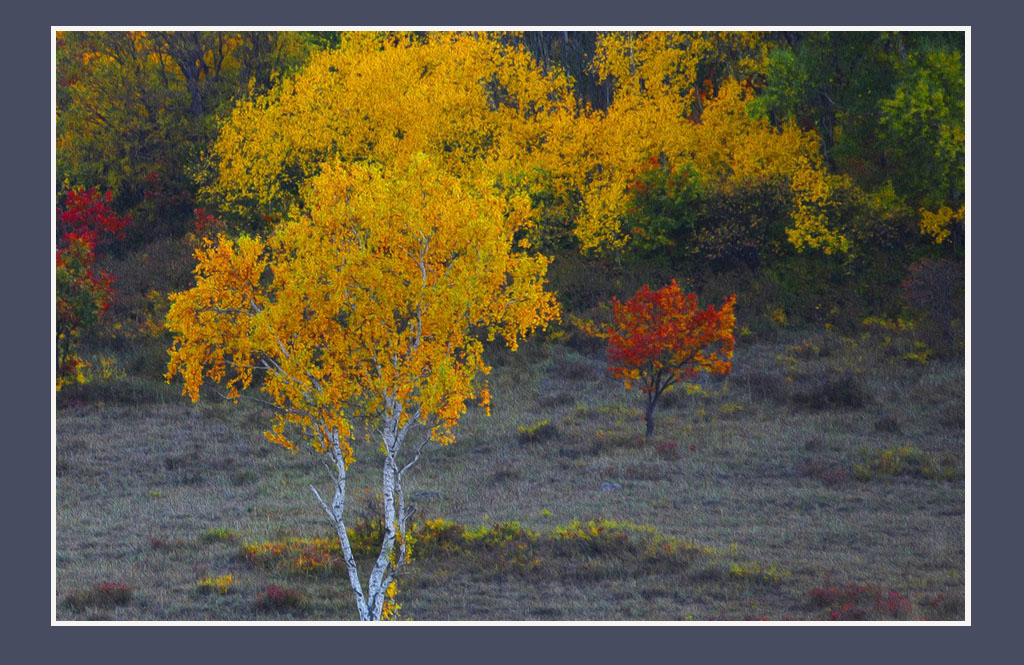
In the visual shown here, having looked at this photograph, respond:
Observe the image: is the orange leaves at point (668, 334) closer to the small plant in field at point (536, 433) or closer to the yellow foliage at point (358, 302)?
the small plant in field at point (536, 433)

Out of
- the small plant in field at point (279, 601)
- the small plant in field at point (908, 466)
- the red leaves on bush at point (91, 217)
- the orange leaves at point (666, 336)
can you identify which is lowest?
the small plant in field at point (279, 601)

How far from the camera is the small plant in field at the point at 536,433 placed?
27.2 metres

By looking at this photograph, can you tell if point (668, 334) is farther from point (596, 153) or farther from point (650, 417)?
point (596, 153)

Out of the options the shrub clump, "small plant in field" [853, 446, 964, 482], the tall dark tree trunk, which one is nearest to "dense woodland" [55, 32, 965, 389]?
the shrub clump

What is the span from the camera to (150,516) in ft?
73.2

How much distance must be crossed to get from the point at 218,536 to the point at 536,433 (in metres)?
9.26

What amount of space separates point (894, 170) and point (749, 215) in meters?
4.78

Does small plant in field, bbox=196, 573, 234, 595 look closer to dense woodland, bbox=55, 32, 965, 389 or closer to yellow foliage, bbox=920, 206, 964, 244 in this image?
dense woodland, bbox=55, 32, 965, 389

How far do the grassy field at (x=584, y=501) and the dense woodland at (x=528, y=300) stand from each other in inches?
4.4

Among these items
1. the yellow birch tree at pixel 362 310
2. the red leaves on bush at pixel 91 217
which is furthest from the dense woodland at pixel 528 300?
the red leaves on bush at pixel 91 217

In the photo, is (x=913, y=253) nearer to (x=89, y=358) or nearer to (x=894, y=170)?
(x=894, y=170)

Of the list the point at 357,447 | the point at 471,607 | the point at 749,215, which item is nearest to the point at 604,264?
the point at 749,215

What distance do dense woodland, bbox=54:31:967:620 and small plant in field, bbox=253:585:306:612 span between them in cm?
17

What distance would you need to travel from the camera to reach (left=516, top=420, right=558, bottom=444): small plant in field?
27.2 meters
